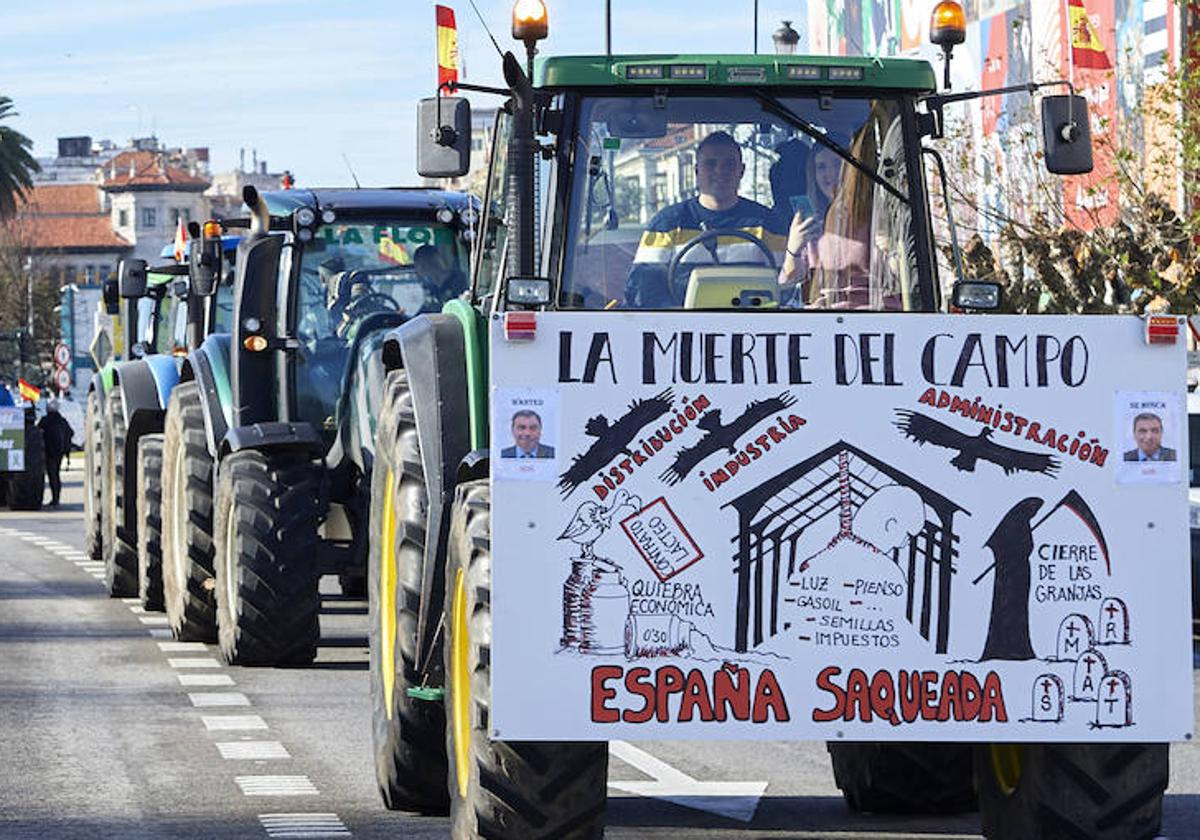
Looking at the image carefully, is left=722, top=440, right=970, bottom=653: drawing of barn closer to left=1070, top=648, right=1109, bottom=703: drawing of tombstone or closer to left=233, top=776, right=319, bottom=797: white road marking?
left=1070, top=648, right=1109, bottom=703: drawing of tombstone

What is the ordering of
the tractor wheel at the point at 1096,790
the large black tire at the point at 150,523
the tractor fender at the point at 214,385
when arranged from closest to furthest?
the tractor wheel at the point at 1096,790
the tractor fender at the point at 214,385
the large black tire at the point at 150,523

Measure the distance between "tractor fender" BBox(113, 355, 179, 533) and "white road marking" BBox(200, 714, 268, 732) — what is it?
22.2 ft

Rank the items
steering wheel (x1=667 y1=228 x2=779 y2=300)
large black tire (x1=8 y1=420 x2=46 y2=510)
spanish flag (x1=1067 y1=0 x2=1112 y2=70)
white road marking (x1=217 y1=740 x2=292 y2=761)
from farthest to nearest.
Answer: large black tire (x1=8 y1=420 x2=46 y2=510) → spanish flag (x1=1067 y1=0 x2=1112 y2=70) → white road marking (x1=217 y1=740 x2=292 y2=761) → steering wheel (x1=667 y1=228 x2=779 y2=300)

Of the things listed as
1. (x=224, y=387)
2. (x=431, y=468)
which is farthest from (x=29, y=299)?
(x=431, y=468)

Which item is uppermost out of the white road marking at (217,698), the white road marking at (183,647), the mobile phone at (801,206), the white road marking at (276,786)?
the mobile phone at (801,206)

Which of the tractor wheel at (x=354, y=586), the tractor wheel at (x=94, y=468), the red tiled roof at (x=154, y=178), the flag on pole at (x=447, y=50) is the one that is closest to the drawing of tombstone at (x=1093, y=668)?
the flag on pole at (x=447, y=50)

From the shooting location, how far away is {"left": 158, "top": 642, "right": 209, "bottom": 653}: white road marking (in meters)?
17.3

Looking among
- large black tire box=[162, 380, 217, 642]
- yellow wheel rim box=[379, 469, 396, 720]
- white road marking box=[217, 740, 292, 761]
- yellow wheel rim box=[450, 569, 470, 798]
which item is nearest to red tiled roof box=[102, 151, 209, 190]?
large black tire box=[162, 380, 217, 642]

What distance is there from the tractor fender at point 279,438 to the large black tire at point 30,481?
24680mm

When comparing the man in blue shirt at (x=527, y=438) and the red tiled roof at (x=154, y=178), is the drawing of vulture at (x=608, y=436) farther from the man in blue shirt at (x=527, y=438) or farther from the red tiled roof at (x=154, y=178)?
the red tiled roof at (x=154, y=178)

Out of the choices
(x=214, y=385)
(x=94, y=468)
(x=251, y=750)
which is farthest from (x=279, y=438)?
(x=94, y=468)

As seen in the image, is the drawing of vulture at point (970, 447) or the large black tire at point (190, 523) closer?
the drawing of vulture at point (970, 447)

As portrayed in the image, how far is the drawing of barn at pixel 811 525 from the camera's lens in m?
7.95

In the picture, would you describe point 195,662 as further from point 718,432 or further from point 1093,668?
point 1093,668
